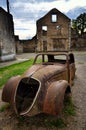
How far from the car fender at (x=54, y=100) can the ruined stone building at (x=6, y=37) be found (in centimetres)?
1203

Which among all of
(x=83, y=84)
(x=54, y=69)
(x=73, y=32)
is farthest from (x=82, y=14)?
(x=54, y=69)

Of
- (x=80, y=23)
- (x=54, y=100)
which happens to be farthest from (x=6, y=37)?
(x=80, y=23)

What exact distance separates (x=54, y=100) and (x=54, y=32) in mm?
29316

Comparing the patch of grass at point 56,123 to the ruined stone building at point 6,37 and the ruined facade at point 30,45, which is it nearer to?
the ruined stone building at point 6,37

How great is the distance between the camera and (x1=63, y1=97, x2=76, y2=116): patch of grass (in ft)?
14.9

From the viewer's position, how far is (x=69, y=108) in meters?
4.81

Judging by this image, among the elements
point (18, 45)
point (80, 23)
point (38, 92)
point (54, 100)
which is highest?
point (80, 23)

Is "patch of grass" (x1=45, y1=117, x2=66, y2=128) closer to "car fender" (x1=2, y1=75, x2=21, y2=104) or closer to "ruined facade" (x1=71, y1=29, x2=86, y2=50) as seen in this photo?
"car fender" (x1=2, y1=75, x2=21, y2=104)

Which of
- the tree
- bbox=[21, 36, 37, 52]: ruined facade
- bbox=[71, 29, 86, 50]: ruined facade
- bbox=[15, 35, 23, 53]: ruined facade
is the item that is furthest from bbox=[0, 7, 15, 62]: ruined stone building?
the tree

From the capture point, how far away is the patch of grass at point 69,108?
453cm

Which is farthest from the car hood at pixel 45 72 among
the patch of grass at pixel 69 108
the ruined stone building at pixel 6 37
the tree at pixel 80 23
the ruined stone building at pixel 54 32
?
the tree at pixel 80 23

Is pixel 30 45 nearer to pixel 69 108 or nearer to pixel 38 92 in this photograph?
pixel 69 108

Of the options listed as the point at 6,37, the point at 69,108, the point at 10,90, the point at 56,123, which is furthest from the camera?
the point at 6,37

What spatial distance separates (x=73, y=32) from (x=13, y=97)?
3154 cm
